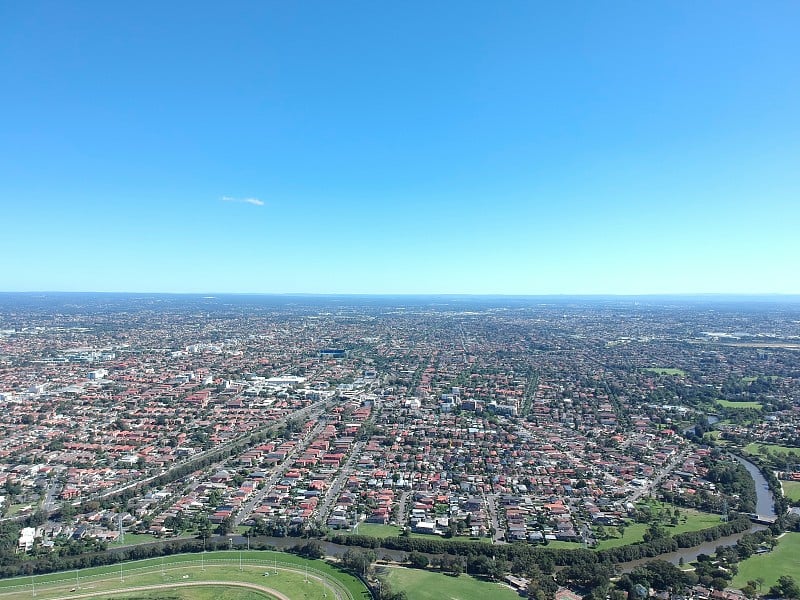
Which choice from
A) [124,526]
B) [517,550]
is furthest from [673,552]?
[124,526]

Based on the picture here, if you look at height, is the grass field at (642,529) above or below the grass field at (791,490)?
below

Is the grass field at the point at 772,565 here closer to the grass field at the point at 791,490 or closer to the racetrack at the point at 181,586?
the grass field at the point at 791,490

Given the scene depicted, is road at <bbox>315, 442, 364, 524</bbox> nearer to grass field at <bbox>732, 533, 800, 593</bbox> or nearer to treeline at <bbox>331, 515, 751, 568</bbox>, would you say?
treeline at <bbox>331, 515, 751, 568</bbox>

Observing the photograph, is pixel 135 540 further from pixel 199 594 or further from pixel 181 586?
pixel 199 594

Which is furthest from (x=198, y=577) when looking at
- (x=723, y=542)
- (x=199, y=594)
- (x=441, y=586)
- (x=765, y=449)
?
(x=765, y=449)

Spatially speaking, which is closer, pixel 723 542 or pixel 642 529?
pixel 723 542

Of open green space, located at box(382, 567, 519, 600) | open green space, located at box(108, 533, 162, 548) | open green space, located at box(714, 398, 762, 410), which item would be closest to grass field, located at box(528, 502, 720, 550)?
open green space, located at box(382, 567, 519, 600)

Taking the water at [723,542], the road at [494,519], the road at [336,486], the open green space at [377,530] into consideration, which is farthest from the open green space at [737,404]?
the open green space at [377,530]
